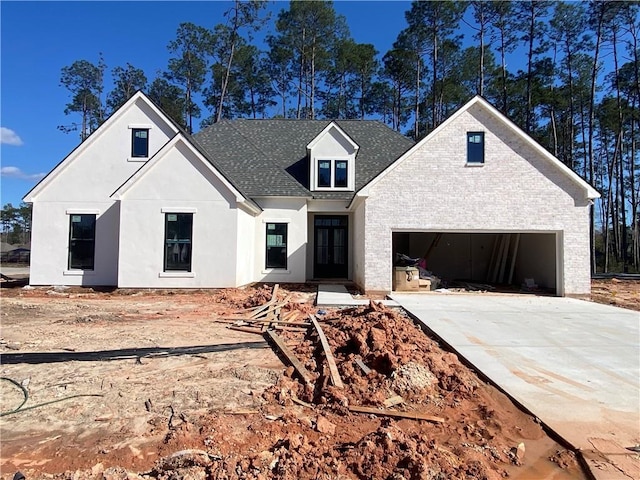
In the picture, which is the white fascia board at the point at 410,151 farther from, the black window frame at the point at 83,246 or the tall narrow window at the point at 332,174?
the black window frame at the point at 83,246

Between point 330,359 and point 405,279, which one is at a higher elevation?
point 405,279

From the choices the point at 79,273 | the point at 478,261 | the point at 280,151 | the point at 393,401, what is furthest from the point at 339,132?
the point at 393,401

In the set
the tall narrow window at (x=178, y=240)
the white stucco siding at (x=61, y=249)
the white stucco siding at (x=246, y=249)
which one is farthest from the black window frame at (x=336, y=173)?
the white stucco siding at (x=61, y=249)

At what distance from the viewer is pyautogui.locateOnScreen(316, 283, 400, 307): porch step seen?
1046 cm

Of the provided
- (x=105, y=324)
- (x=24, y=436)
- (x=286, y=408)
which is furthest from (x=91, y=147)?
(x=286, y=408)

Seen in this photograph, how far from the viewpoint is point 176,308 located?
1073 centimetres

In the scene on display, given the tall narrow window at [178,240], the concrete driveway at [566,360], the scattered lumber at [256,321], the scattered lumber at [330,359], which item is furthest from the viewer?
the tall narrow window at [178,240]

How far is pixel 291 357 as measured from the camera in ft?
19.8

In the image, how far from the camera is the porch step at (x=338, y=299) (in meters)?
10.5

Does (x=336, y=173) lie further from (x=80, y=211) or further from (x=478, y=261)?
(x=80, y=211)

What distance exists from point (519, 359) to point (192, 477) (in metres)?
5.27

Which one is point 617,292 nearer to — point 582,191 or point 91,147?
point 582,191

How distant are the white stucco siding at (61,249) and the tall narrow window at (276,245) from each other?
6.06 meters

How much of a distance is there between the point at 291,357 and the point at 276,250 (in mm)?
10242
